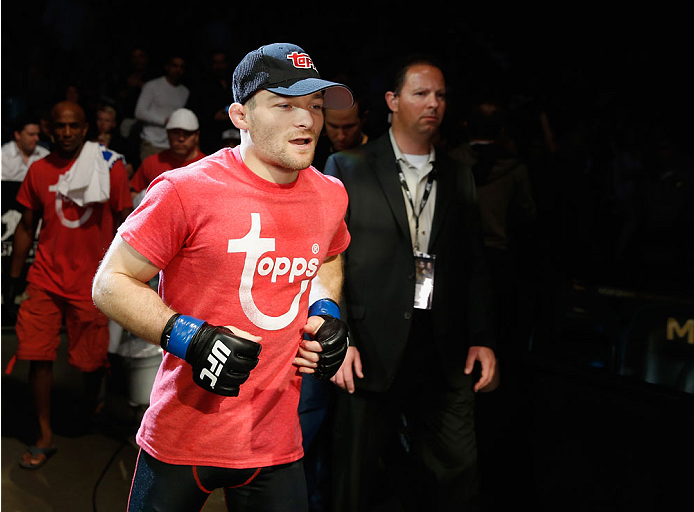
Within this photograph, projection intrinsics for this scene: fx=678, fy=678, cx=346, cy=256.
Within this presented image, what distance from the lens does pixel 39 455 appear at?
3.95 meters

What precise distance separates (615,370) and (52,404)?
12.8 feet

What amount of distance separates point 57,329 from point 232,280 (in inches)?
112

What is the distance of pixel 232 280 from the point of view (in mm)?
1793

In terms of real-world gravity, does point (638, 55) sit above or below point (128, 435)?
above

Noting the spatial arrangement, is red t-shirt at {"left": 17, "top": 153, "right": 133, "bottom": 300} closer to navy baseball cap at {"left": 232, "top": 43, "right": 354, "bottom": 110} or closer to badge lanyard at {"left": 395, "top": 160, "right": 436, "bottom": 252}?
badge lanyard at {"left": 395, "top": 160, "right": 436, "bottom": 252}

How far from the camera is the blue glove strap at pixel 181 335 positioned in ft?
5.36

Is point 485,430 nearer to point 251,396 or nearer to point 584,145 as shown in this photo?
point 251,396

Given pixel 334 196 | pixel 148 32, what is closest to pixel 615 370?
pixel 334 196

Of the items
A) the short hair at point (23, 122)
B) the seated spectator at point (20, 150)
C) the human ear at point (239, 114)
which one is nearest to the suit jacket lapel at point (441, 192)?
the human ear at point (239, 114)

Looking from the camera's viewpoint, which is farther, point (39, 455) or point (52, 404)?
point (52, 404)

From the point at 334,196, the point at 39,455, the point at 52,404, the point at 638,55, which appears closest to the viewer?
the point at 334,196

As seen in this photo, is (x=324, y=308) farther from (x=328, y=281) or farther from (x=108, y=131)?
(x=108, y=131)

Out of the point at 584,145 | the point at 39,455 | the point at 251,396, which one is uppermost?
the point at 584,145

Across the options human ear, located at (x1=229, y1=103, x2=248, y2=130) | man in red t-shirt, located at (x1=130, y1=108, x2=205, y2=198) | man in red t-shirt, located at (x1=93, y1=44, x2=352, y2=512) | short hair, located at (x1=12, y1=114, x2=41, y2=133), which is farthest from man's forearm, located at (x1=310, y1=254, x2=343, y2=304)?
short hair, located at (x1=12, y1=114, x2=41, y2=133)
